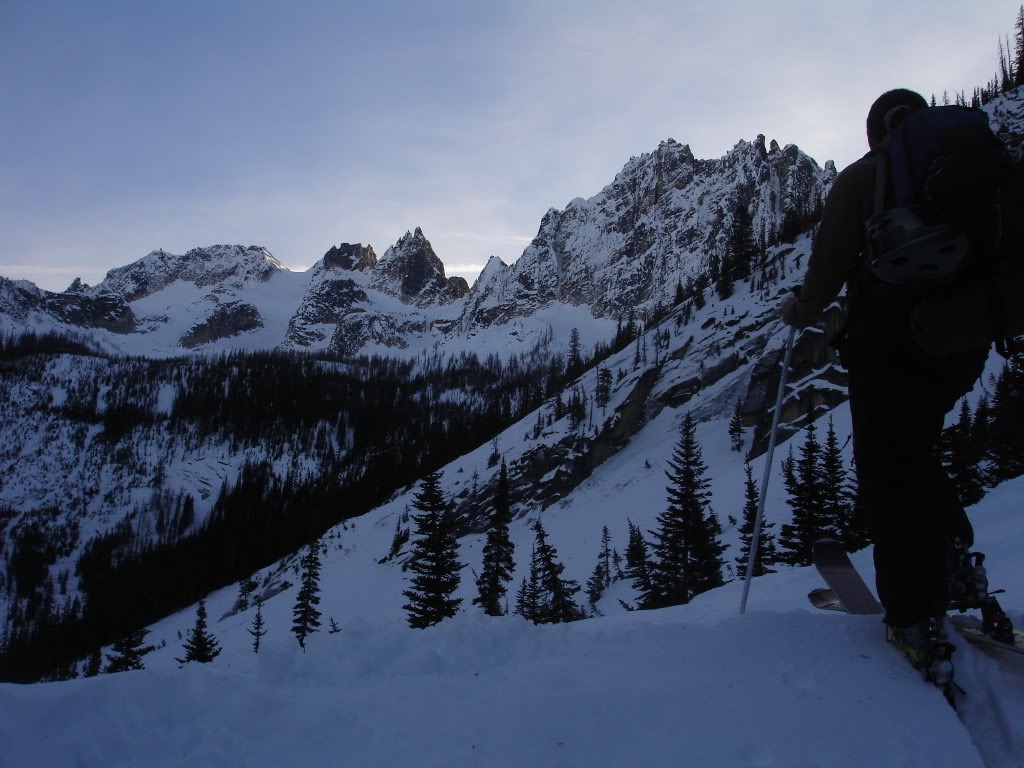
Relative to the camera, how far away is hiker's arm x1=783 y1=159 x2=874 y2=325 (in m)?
2.94

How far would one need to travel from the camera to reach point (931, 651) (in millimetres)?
2697

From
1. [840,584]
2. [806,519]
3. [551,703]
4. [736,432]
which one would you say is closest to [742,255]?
[736,432]

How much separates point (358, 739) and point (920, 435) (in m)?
3.23

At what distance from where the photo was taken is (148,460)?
159875mm

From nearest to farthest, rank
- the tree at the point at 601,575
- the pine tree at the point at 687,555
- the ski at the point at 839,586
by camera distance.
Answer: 1. the ski at the point at 839,586
2. the pine tree at the point at 687,555
3. the tree at the point at 601,575

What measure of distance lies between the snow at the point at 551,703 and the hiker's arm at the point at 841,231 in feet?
6.87

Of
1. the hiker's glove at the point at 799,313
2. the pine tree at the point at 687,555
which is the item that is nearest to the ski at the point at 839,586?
the hiker's glove at the point at 799,313

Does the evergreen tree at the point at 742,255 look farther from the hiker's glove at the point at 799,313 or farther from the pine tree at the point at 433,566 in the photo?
the hiker's glove at the point at 799,313

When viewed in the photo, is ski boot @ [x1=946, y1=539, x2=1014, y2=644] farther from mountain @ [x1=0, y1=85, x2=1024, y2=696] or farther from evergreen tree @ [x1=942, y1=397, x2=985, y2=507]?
evergreen tree @ [x1=942, y1=397, x2=985, y2=507]

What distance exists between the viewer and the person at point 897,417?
2770 mm

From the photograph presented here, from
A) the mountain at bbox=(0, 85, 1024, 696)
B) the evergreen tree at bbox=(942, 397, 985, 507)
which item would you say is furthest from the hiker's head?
the evergreen tree at bbox=(942, 397, 985, 507)

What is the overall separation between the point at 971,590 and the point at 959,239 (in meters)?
1.89

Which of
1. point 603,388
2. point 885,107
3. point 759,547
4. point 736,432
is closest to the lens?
point 885,107

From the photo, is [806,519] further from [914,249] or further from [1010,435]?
[914,249]
